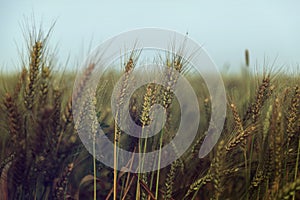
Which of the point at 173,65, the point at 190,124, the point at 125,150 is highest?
the point at 173,65

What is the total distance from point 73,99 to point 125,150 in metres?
Result: 0.33

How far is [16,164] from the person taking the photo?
1.11 meters

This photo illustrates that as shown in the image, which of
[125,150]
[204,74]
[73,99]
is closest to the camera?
[73,99]

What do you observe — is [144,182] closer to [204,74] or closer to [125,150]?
[125,150]

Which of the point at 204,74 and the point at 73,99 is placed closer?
the point at 73,99

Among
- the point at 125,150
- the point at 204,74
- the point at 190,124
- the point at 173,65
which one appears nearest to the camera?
the point at 173,65

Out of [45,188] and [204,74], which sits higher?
[204,74]

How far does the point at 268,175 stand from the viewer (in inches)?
46.8

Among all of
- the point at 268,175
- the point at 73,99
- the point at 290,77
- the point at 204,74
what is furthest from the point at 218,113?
the point at 73,99

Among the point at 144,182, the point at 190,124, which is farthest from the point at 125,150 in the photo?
the point at 190,124

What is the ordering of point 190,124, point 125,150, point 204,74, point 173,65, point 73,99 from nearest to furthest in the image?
point 73,99 < point 173,65 < point 125,150 < point 204,74 < point 190,124

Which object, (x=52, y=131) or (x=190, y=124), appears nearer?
(x=52, y=131)

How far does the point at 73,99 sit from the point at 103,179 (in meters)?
0.49

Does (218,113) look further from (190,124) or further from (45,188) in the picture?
(45,188)
